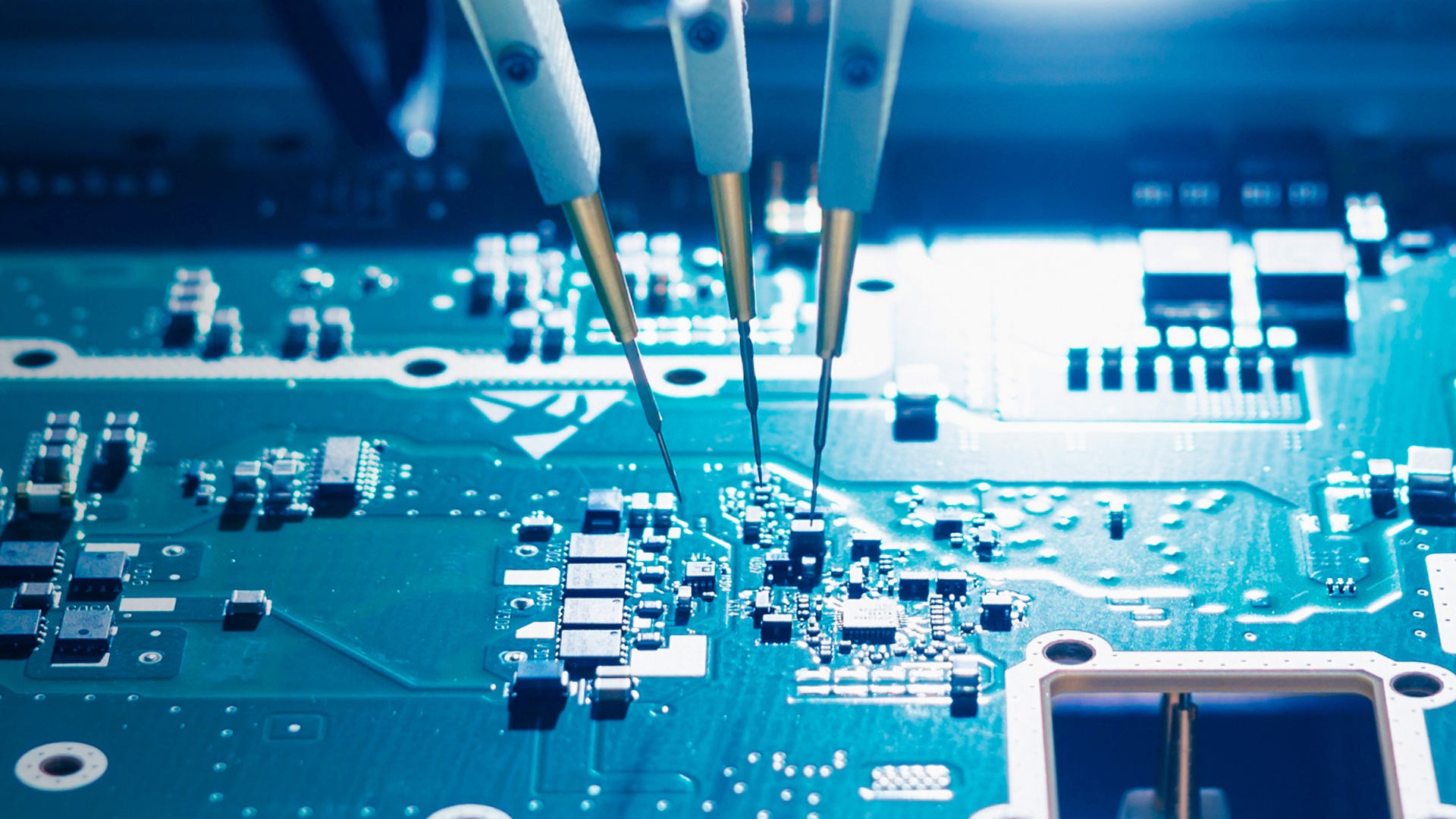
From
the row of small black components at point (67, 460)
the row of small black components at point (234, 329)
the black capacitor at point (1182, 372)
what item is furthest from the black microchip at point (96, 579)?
the black capacitor at point (1182, 372)

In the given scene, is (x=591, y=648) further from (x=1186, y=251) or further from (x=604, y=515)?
(x=1186, y=251)

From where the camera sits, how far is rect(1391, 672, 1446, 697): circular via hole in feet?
16.0

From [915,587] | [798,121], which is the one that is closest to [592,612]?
[915,587]

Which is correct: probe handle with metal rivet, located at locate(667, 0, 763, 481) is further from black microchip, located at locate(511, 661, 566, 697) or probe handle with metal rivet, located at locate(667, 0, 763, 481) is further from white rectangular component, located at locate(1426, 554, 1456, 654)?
white rectangular component, located at locate(1426, 554, 1456, 654)

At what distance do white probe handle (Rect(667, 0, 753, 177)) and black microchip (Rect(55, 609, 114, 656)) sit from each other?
2.33 m

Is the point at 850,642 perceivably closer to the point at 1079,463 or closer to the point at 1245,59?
the point at 1079,463

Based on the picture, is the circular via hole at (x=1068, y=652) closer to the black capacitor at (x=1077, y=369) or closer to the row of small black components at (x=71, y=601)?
the black capacitor at (x=1077, y=369)

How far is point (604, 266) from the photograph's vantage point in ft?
14.8

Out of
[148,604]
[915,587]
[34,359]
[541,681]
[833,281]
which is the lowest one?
[541,681]

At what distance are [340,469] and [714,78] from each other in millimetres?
2251

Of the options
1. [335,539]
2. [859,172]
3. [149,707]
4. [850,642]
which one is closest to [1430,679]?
A: [850,642]

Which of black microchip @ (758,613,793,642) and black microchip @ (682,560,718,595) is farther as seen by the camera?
black microchip @ (682,560,718,595)

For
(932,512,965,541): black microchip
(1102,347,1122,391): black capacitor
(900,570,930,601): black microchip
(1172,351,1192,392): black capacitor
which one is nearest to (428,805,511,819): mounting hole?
(900,570,930,601): black microchip

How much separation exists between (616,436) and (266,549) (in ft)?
3.80
